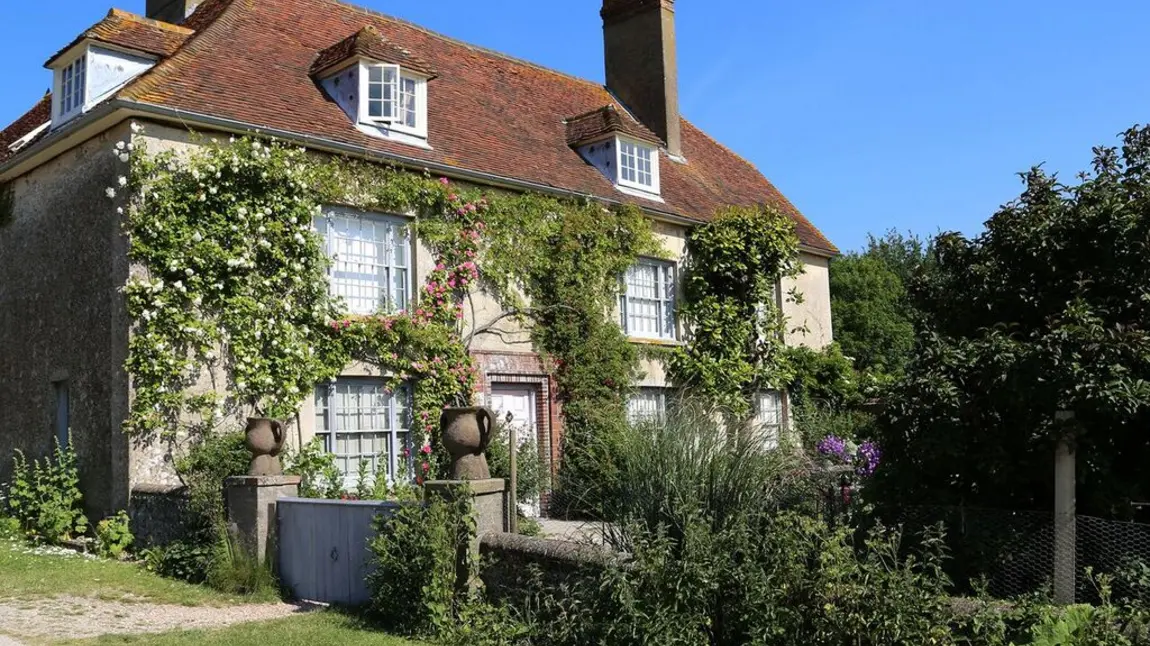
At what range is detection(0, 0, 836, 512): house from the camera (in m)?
12.6

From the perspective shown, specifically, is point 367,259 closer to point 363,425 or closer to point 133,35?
point 363,425

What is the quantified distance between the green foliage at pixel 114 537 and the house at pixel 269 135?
11.5 inches

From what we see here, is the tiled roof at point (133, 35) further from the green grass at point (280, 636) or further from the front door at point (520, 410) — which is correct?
the green grass at point (280, 636)

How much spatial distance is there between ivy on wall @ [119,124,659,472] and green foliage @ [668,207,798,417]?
9.31ft

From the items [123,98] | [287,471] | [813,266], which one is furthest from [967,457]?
[813,266]

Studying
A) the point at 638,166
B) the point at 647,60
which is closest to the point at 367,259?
the point at 638,166

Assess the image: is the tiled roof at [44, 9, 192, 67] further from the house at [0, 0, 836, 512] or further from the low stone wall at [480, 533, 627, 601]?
the low stone wall at [480, 533, 627, 601]

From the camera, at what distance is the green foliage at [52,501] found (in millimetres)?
12422

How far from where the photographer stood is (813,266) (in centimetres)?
2108

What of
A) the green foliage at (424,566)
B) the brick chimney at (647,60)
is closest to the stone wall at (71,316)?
the green foliage at (424,566)

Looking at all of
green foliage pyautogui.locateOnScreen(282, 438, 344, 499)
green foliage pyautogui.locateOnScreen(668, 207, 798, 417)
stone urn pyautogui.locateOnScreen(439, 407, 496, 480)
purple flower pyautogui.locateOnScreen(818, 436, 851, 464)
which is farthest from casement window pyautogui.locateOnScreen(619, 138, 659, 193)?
stone urn pyautogui.locateOnScreen(439, 407, 496, 480)

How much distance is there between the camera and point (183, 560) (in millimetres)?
10562

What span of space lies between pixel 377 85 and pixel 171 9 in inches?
207

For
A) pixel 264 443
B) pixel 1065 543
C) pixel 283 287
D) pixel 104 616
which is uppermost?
pixel 283 287
